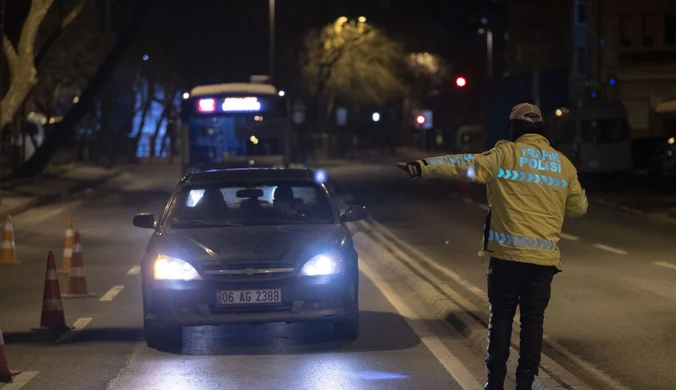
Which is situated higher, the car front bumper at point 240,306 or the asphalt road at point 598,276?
the car front bumper at point 240,306

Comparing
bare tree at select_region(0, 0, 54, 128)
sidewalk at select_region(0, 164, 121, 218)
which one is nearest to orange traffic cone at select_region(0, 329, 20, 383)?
sidewalk at select_region(0, 164, 121, 218)

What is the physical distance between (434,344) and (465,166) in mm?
3174

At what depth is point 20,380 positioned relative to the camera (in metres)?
8.20

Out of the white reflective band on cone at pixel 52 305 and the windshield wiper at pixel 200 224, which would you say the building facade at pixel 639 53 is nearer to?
the windshield wiper at pixel 200 224

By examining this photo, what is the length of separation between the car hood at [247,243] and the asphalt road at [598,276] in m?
2.10

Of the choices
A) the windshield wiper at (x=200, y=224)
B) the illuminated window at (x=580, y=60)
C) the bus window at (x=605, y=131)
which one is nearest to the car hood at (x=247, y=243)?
the windshield wiper at (x=200, y=224)

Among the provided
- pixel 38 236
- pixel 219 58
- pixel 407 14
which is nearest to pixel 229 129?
pixel 38 236

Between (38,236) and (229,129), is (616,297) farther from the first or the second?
(229,129)

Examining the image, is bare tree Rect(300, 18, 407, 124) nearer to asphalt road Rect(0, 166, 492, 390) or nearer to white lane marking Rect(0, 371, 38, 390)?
asphalt road Rect(0, 166, 492, 390)

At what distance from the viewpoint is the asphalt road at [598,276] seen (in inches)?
346

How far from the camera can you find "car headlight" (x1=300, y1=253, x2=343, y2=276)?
9148 mm

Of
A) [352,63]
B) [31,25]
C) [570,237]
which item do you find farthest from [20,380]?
[352,63]

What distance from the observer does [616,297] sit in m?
12.2

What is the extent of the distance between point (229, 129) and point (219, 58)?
28.0m
